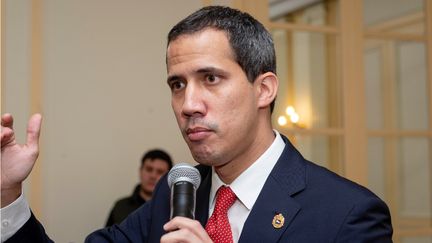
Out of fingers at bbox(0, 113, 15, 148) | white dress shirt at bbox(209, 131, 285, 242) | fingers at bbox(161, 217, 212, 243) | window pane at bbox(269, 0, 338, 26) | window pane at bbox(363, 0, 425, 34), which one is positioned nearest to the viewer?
fingers at bbox(161, 217, 212, 243)

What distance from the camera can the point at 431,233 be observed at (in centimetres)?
423

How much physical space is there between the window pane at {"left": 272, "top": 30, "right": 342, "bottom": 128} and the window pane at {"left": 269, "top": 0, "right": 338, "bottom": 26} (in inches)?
4.4

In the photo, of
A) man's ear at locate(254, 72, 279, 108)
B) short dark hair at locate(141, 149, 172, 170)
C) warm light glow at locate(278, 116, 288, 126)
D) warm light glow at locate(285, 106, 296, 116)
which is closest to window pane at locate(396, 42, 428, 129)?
warm light glow at locate(285, 106, 296, 116)

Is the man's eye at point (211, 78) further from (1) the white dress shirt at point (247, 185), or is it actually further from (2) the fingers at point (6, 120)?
(2) the fingers at point (6, 120)

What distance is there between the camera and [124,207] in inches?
148

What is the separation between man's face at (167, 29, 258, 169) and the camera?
146 cm

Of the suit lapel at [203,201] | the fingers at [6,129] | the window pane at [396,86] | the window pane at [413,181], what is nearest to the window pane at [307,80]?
the window pane at [396,86]

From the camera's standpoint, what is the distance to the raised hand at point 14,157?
4.46ft

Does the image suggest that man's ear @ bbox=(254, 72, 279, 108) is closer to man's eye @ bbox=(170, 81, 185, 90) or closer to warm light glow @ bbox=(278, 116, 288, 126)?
man's eye @ bbox=(170, 81, 185, 90)

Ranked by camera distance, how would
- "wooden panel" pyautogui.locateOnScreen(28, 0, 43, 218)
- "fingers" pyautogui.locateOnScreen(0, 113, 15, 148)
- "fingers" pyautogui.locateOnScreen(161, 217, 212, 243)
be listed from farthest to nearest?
"wooden panel" pyautogui.locateOnScreen(28, 0, 43, 218) < "fingers" pyautogui.locateOnScreen(0, 113, 15, 148) < "fingers" pyautogui.locateOnScreen(161, 217, 212, 243)

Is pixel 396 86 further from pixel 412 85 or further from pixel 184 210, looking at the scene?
pixel 184 210

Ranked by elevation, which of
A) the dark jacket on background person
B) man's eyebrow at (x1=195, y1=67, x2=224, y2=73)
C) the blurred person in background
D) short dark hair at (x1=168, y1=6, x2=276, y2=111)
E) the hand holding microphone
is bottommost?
the dark jacket on background person

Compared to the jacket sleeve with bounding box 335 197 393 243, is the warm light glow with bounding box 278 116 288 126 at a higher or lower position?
lower

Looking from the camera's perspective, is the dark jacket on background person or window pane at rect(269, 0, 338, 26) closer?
the dark jacket on background person
